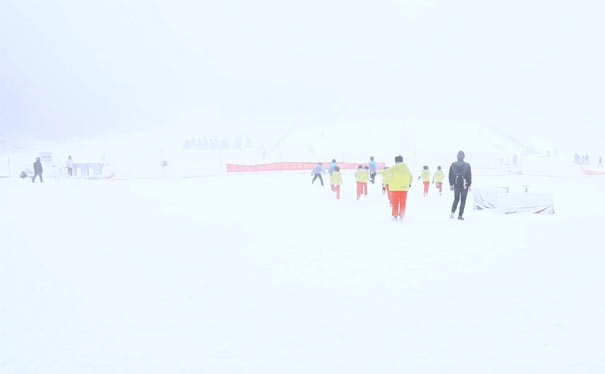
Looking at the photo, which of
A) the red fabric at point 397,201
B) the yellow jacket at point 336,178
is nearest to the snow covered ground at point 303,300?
the red fabric at point 397,201

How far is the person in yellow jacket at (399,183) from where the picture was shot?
1020 centimetres

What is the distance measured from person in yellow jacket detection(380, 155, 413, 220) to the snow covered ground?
1218mm

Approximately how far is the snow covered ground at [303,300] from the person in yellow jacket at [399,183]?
4.00 ft

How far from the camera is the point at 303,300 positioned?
181 inches

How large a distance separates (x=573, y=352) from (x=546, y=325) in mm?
488

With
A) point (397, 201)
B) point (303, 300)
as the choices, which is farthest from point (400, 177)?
point (303, 300)

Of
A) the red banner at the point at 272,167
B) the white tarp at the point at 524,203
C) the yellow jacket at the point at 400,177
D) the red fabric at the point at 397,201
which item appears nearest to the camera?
the yellow jacket at the point at 400,177

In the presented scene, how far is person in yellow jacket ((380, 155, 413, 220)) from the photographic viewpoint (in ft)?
33.5

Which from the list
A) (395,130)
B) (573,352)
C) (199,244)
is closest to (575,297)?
(573,352)

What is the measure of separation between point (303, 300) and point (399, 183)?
6130mm

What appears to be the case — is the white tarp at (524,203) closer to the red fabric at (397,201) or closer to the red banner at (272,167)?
the red fabric at (397,201)

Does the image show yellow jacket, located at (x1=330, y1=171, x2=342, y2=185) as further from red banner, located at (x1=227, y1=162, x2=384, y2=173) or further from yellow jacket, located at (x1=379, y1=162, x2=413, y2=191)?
red banner, located at (x1=227, y1=162, x2=384, y2=173)

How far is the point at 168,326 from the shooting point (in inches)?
157

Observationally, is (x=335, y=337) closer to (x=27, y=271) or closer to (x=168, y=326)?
(x=168, y=326)
